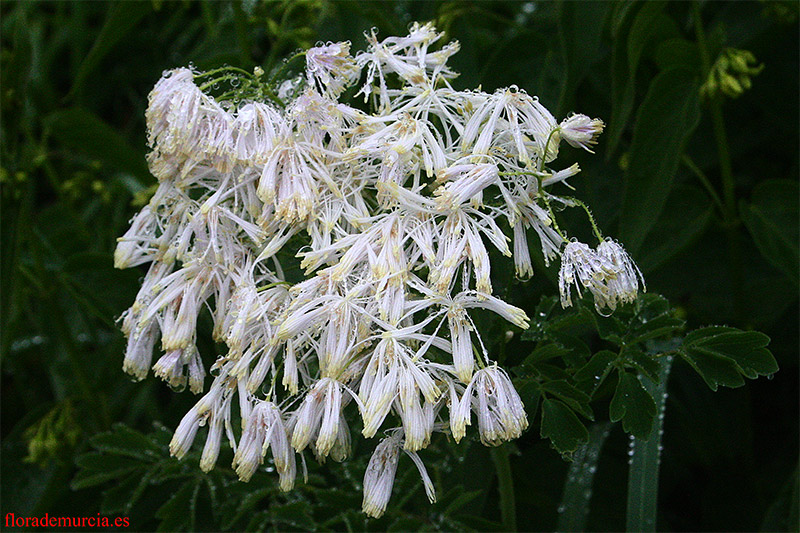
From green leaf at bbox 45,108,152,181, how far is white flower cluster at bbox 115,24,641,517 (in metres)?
0.68

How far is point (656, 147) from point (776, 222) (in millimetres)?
262

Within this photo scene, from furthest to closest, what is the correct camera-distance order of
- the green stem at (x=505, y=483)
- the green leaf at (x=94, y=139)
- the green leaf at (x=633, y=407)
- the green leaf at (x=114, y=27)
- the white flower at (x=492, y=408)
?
the green leaf at (x=94, y=139), the green leaf at (x=114, y=27), the green stem at (x=505, y=483), the green leaf at (x=633, y=407), the white flower at (x=492, y=408)

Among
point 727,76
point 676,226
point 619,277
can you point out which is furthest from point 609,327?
point 727,76

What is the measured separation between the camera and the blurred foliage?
992 millimetres

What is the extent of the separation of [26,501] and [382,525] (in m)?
0.86

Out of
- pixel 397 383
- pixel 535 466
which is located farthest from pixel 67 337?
pixel 397 383

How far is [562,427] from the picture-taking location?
80 cm

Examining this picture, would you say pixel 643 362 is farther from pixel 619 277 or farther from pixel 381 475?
pixel 381 475

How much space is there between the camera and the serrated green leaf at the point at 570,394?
0.80 meters

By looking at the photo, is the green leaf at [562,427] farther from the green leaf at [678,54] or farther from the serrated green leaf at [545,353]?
the green leaf at [678,54]

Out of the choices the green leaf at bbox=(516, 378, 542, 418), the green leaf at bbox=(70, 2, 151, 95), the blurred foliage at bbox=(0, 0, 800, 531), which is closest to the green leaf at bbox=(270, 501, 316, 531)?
the blurred foliage at bbox=(0, 0, 800, 531)

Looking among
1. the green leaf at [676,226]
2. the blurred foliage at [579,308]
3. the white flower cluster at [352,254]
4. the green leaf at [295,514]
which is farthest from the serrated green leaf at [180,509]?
the green leaf at [676,226]

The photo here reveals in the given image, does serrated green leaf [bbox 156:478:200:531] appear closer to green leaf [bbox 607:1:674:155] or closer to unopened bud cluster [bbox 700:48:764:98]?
green leaf [bbox 607:1:674:155]

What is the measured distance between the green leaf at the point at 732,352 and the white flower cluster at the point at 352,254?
6.3 inches
